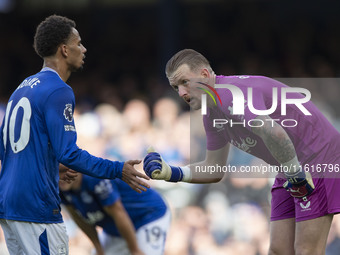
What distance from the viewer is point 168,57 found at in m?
13.1

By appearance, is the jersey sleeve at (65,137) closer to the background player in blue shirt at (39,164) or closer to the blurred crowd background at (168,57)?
the background player in blue shirt at (39,164)

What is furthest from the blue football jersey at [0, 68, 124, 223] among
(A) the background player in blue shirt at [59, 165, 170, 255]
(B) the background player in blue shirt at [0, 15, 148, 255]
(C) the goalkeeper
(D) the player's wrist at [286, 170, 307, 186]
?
(A) the background player in blue shirt at [59, 165, 170, 255]

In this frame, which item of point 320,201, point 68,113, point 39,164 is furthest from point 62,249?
point 320,201

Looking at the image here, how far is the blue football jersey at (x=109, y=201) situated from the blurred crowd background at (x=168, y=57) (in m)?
1.76

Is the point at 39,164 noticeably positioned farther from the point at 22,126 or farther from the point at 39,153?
the point at 22,126

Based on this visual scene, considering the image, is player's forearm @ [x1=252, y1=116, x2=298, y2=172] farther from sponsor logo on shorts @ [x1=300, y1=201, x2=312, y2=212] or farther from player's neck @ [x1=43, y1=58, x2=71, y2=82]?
player's neck @ [x1=43, y1=58, x2=71, y2=82]

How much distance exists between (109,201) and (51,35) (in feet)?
6.27

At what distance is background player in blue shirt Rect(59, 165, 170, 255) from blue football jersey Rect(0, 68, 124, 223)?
1.50 metres

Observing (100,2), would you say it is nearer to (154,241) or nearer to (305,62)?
(305,62)

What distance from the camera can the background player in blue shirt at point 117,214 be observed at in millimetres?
6504

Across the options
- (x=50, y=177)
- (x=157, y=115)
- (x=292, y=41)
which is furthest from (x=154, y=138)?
(x=50, y=177)

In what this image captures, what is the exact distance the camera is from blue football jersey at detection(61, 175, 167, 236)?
21.3 ft

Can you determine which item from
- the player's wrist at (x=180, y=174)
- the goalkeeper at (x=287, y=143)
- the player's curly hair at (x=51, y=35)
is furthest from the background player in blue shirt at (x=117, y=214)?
the player's curly hair at (x=51, y=35)

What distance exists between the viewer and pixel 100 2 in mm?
16688
